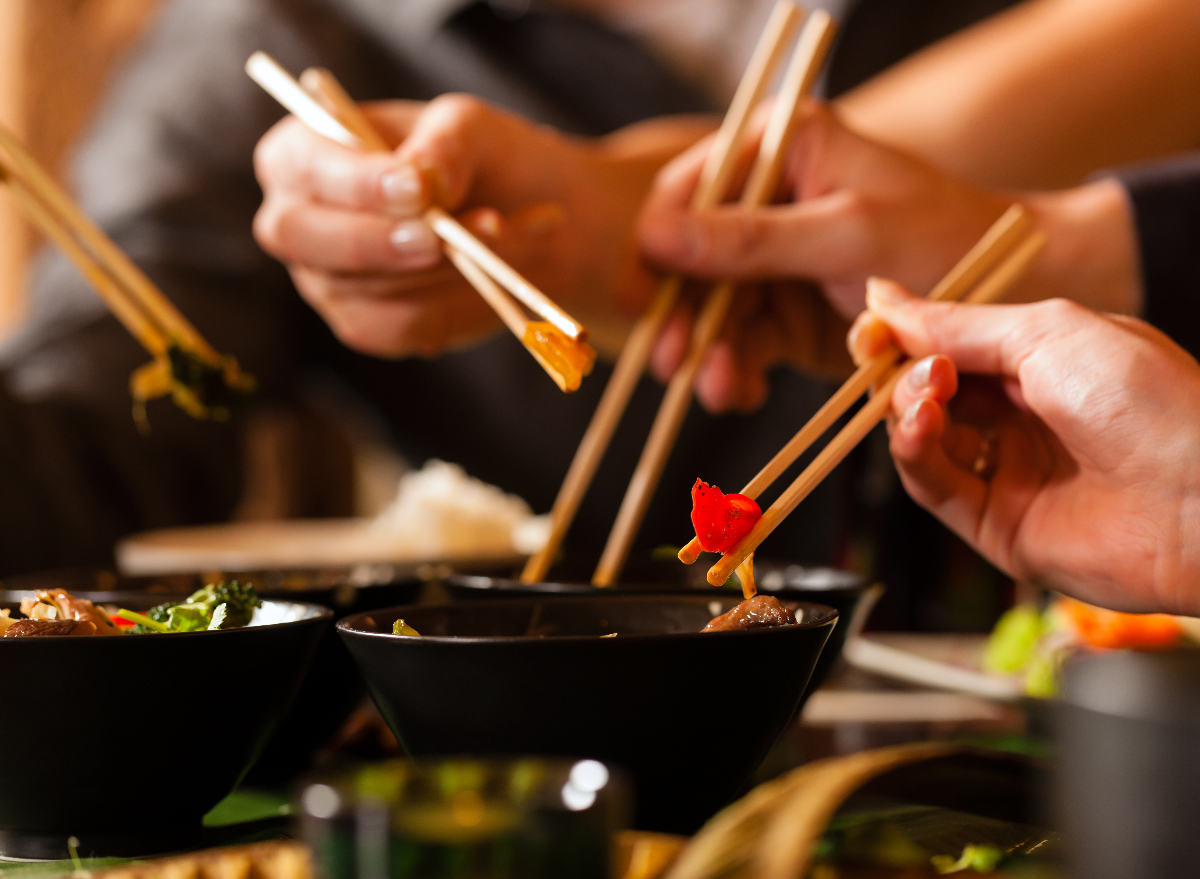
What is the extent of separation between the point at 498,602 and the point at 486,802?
314mm

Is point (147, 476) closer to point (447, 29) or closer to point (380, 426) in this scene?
point (380, 426)

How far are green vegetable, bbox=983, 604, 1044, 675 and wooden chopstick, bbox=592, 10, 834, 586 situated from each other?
491 millimetres

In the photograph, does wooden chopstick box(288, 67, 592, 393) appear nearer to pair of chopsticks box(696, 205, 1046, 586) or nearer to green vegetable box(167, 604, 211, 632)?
pair of chopsticks box(696, 205, 1046, 586)

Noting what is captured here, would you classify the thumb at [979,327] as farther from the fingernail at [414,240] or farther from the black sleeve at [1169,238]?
the black sleeve at [1169,238]

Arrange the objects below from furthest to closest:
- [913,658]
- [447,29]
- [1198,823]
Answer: [447,29] → [913,658] → [1198,823]

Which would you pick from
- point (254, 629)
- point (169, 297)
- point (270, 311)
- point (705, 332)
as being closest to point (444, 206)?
point (705, 332)

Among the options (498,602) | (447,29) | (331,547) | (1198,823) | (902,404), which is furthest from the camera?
(447,29)

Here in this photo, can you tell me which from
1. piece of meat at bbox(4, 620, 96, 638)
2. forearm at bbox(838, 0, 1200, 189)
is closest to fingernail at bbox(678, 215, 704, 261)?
piece of meat at bbox(4, 620, 96, 638)

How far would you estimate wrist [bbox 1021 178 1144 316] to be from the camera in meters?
1.22

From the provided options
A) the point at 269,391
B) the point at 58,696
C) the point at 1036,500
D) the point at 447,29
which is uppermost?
the point at 447,29

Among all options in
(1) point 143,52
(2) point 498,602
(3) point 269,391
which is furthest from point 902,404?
(1) point 143,52

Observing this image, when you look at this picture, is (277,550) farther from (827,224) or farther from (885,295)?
(885,295)

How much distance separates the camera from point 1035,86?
1.91 m

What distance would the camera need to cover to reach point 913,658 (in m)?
1.19
